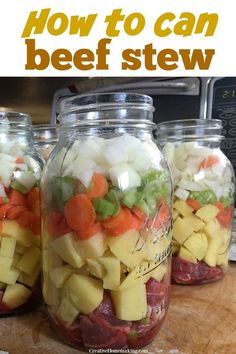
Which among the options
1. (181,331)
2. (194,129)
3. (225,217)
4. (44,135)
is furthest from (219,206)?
(44,135)

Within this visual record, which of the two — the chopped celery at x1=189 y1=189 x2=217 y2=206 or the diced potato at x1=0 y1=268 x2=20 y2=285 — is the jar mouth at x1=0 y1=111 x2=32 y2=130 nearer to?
the diced potato at x1=0 y1=268 x2=20 y2=285

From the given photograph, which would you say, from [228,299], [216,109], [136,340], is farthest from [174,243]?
[216,109]

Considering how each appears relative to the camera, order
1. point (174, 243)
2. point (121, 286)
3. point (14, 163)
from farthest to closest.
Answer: point (174, 243) → point (14, 163) → point (121, 286)

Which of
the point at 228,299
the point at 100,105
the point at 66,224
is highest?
the point at 100,105

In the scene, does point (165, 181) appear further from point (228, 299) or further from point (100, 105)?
point (228, 299)

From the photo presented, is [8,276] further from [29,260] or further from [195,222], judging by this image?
[195,222]

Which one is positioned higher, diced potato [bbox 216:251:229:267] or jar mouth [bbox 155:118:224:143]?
jar mouth [bbox 155:118:224:143]

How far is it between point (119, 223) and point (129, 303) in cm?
10

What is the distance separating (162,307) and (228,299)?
0.18 m

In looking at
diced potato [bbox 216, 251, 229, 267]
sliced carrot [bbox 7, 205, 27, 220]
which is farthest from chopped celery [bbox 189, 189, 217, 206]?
sliced carrot [bbox 7, 205, 27, 220]

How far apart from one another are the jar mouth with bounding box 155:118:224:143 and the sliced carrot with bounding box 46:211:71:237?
360 millimetres

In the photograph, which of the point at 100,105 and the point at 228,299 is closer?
the point at 100,105

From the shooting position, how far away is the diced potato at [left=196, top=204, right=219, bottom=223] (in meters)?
0.67

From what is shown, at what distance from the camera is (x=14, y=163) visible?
0.54 metres
